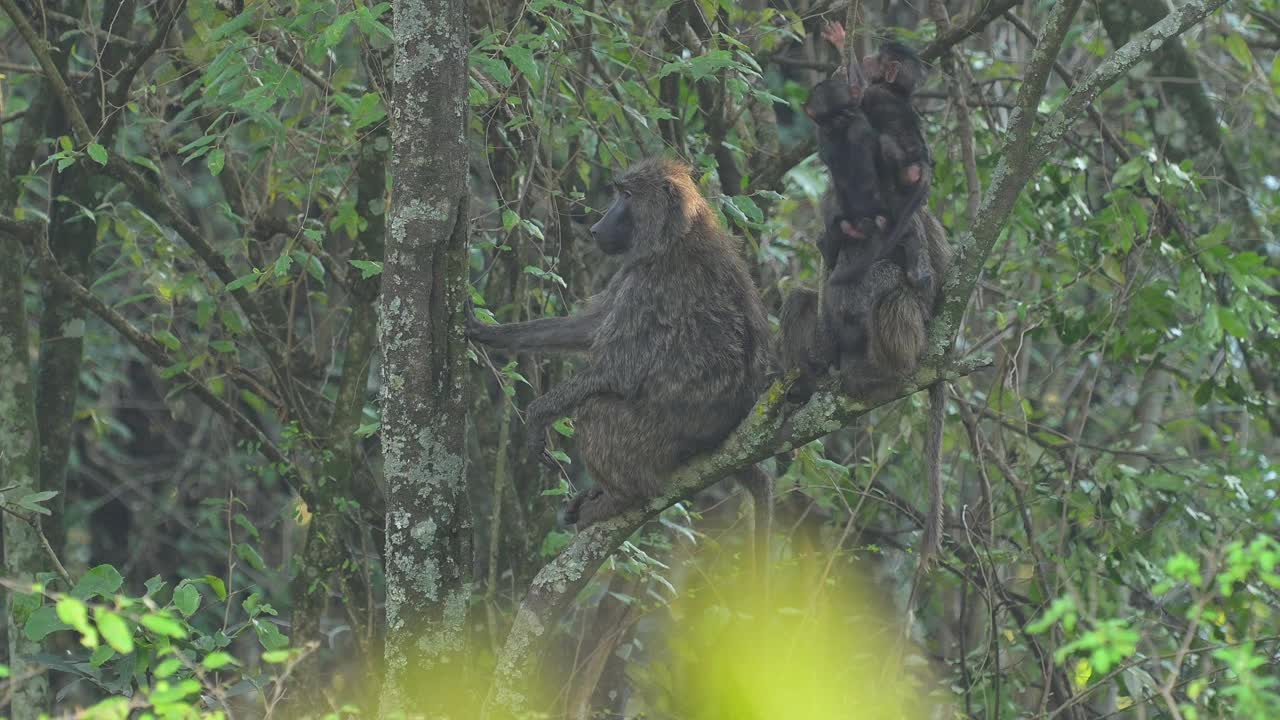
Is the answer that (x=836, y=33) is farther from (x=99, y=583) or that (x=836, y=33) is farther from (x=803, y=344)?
(x=99, y=583)

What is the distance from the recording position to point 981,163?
671cm

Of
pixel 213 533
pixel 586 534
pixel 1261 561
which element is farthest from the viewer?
pixel 213 533

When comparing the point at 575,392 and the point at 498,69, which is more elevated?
the point at 498,69

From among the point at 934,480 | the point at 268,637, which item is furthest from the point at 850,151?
the point at 268,637

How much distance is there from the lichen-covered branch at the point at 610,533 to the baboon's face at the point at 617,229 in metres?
1.27

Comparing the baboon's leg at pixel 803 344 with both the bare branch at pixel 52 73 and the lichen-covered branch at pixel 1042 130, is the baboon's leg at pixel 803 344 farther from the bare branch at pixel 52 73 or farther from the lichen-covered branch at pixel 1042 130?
the bare branch at pixel 52 73

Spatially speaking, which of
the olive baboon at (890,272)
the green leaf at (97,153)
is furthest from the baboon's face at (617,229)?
the green leaf at (97,153)

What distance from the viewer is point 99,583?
12.9ft

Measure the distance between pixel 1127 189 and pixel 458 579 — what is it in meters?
3.81

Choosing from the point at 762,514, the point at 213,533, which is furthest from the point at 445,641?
the point at 213,533

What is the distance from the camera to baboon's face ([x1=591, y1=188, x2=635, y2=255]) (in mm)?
5465

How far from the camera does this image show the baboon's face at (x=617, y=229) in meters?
5.46

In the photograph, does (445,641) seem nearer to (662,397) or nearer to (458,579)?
(458,579)

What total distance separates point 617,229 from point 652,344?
54 centimetres
